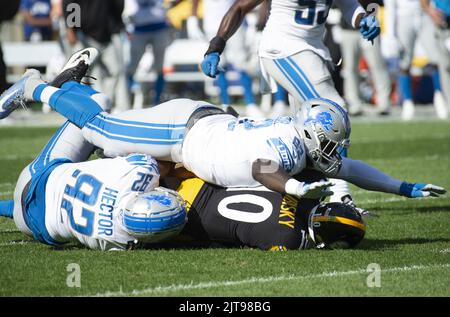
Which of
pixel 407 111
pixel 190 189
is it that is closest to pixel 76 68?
pixel 190 189

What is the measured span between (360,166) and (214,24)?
925cm

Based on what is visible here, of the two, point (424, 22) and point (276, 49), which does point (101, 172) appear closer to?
point (276, 49)

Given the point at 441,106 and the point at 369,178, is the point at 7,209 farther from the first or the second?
the point at 441,106

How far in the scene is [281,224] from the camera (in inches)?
225

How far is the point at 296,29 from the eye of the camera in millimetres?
7406

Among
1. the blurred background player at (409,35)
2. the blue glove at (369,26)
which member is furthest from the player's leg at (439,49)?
the blue glove at (369,26)

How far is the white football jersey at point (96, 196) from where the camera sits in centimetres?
558

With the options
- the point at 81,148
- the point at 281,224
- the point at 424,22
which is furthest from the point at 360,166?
the point at 424,22

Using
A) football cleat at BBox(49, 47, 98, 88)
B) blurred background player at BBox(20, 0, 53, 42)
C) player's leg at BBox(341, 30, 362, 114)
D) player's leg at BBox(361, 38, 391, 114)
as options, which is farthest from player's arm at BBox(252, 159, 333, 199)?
blurred background player at BBox(20, 0, 53, 42)

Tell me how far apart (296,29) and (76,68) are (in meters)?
1.68

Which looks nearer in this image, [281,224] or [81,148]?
[281,224]

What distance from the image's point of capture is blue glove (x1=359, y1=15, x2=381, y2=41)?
7.33 meters

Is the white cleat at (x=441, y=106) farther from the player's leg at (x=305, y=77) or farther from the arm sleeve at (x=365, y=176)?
the arm sleeve at (x=365, y=176)

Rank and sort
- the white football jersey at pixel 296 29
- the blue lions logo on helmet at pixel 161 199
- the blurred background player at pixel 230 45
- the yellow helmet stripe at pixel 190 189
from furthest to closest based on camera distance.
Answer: the blurred background player at pixel 230 45
the white football jersey at pixel 296 29
the yellow helmet stripe at pixel 190 189
the blue lions logo on helmet at pixel 161 199
